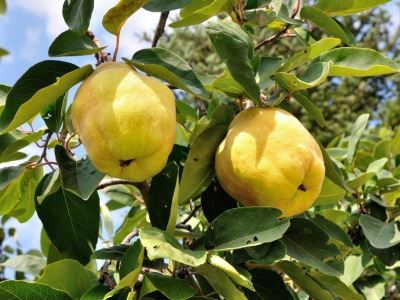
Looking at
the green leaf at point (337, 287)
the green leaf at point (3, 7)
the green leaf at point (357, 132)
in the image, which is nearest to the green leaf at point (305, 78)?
the green leaf at point (337, 287)

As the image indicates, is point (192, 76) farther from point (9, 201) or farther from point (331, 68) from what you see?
point (9, 201)

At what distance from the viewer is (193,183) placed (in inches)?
45.1

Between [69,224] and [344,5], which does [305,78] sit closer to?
[344,5]

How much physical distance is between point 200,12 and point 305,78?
23 cm

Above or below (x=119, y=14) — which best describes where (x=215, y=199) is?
below

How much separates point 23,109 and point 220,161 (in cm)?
34

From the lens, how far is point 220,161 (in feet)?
3.53

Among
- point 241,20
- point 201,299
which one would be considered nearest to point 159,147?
point 201,299

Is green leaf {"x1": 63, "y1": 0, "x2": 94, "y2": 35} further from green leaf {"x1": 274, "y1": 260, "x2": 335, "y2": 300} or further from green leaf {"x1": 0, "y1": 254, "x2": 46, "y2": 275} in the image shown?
green leaf {"x1": 0, "y1": 254, "x2": 46, "y2": 275}

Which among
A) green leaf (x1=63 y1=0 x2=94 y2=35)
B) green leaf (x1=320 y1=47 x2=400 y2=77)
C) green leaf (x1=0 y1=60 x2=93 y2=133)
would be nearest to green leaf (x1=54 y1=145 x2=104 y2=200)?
green leaf (x1=0 y1=60 x2=93 y2=133)

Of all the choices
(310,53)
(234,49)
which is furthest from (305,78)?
(234,49)

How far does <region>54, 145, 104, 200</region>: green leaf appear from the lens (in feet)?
3.37

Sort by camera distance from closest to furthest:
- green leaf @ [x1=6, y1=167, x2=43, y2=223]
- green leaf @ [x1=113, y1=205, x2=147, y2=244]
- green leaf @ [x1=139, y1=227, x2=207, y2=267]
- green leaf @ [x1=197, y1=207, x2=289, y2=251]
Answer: green leaf @ [x1=139, y1=227, x2=207, y2=267]
green leaf @ [x1=197, y1=207, x2=289, y2=251]
green leaf @ [x1=6, y1=167, x2=43, y2=223]
green leaf @ [x1=113, y1=205, x2=147, y2=244]

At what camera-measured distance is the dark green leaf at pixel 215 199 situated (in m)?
1.20
